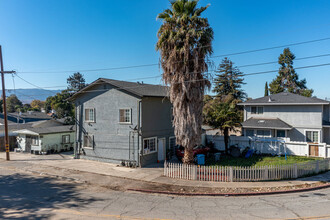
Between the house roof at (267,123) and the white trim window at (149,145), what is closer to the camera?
the white trim window at (149,145)

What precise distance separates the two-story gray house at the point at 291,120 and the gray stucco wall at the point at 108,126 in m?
13.2

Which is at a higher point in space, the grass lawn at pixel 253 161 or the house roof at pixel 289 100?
the house roof at pixel 289 100

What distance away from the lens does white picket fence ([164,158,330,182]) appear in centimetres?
1367

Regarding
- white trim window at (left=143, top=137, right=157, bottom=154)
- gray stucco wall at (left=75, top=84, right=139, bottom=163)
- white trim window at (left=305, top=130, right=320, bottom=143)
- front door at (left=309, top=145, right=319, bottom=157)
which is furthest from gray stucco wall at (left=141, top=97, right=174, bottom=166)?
white trim window at (left=305, top=130, right=320, bottom=143)

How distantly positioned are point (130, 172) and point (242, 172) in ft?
25.9

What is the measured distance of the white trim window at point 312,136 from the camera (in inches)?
884

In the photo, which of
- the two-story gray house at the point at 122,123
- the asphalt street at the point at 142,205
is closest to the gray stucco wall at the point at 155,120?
the two-story gray house at the point at 122,123

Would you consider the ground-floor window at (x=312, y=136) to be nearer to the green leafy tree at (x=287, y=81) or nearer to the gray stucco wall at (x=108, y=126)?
the gray stucco wall at (x=108, y=126)

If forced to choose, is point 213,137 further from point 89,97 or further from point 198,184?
point 89,97

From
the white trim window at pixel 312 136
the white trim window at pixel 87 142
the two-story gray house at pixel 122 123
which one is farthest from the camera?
the white trim window at pixel 312 136

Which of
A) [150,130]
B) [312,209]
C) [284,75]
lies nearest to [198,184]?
[312,209]

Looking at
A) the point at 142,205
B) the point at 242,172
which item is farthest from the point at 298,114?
the point at 142,205

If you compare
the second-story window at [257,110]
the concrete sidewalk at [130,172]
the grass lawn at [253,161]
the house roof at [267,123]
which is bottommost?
the concrete sidewalk at [130,172]

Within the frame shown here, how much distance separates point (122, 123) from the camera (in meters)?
19.1
